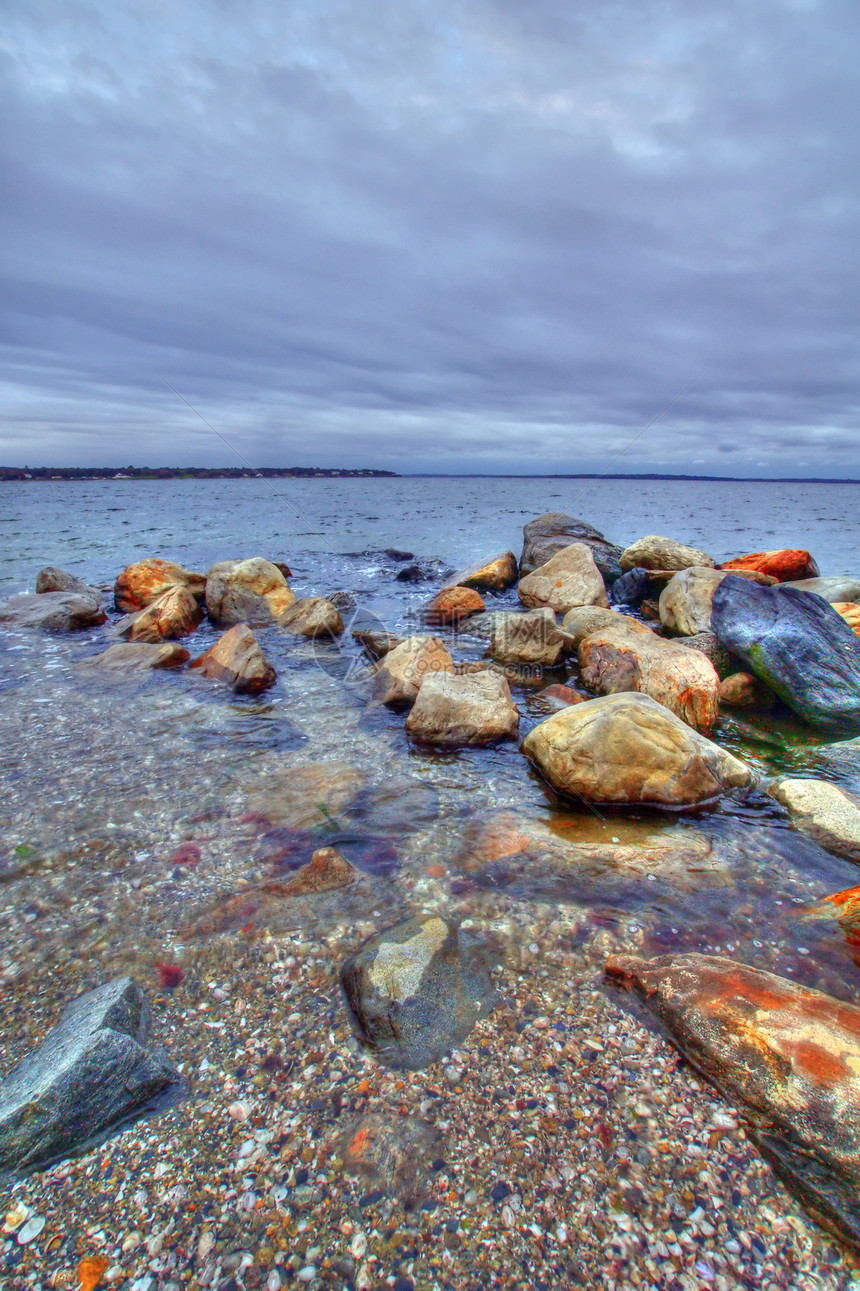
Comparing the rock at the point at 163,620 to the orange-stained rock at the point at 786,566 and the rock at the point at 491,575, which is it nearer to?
the rock at the point at 491,575

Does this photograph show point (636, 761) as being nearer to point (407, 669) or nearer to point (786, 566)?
point (407, 669)

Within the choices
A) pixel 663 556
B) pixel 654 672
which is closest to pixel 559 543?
pixel 663 556

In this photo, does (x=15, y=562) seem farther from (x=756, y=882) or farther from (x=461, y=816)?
(x=756, y=882)

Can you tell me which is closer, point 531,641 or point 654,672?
point 654,672

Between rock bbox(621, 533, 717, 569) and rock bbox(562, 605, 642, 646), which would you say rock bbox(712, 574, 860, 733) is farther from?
rock bbox(621, 533, 717, 569)

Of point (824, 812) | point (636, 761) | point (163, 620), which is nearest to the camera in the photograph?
point (824, 812)

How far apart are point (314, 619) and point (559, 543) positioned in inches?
367

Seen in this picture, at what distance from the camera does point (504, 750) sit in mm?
7070

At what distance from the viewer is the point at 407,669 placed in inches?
332

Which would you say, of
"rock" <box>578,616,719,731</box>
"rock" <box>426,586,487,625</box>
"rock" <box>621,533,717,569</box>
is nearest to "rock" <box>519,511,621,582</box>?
"rock" <box>621,533,717,569</box>

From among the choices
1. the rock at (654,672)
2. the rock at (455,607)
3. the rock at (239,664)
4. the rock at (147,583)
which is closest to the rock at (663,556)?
the rock at (455,607)

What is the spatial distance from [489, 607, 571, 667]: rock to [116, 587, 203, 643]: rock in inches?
271

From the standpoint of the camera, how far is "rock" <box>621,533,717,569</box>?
16297 mm

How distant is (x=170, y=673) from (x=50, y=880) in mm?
5628
